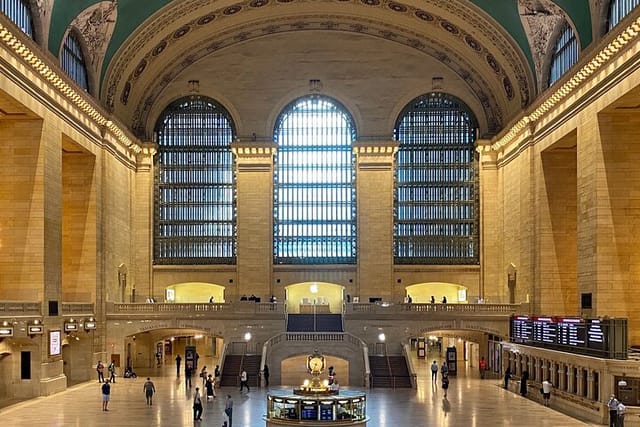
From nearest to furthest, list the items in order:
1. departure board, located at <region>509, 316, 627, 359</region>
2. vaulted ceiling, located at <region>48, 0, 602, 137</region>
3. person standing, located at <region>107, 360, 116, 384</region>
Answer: departure board, located at <region>509, 316, 627, 359</region> → person standing, located at <region>107, 360, 116, 384</region> → vaulted ceiling, located at <region>48, 0, 602, 137</region>

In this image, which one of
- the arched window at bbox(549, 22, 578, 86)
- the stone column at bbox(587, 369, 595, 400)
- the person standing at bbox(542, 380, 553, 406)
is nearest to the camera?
the stone column at bbox(587, 369, 595, 400)

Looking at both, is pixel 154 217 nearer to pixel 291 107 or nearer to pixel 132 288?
pixel 132 288

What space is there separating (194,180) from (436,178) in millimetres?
12558

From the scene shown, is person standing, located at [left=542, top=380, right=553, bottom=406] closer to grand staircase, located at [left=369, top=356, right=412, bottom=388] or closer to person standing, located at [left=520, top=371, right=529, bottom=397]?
person standing, located at [left=520, top=371, right=529, bottom=397]

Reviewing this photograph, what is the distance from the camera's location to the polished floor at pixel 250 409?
26.1 metres

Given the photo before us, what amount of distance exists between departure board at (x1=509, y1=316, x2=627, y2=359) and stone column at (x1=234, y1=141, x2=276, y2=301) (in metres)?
15.3

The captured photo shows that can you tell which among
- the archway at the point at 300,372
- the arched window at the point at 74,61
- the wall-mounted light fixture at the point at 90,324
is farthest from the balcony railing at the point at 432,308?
the arched window at the point at 74,61

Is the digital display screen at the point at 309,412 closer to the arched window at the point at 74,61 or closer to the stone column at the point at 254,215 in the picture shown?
the arched window at the point at 74,61

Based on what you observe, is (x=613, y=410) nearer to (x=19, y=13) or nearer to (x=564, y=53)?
(x=564, y=53)

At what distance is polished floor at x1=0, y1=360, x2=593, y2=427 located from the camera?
26.1 meters

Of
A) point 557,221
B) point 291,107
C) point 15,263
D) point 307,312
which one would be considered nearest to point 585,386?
point 557,221

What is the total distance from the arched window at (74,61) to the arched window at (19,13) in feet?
13.2

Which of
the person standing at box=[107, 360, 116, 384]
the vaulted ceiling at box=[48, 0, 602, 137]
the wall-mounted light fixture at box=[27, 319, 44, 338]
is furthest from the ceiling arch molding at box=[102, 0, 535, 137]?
the wall-mounted light fixture at box=[27, 319, 44, 338]

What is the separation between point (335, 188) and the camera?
4841 centimetres
